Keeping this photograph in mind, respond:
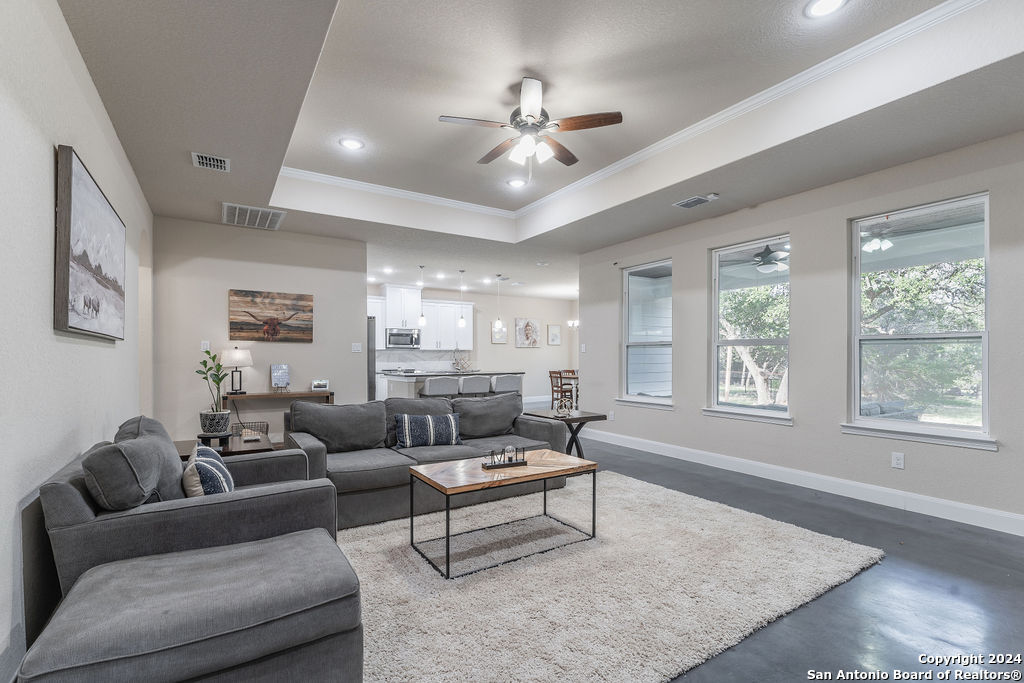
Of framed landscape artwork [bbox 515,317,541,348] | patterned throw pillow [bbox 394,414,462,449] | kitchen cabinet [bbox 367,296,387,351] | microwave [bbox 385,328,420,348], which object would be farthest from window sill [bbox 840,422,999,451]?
framed landscape artwork [bbox 515,317,541,348]

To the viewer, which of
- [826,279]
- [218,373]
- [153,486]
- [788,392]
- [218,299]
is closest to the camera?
[153,486]

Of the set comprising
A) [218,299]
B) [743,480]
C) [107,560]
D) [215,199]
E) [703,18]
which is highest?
[703,18]

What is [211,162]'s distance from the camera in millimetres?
3525

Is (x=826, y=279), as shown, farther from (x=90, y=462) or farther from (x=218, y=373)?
(x=218, y=373)

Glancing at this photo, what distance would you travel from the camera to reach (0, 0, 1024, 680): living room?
189 centimetres

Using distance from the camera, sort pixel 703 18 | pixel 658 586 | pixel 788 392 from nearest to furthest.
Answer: pixel 658 586 < pixel 703 18 < pixel 788 392

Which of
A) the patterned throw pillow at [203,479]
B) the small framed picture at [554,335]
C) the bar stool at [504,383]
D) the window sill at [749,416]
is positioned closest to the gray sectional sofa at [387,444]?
the patterned throw pillow at [203,479]

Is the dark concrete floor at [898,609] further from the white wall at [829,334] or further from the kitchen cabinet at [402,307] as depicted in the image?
the kitchen cabinet at [402,307]

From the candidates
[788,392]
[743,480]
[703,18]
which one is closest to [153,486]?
[703,18]

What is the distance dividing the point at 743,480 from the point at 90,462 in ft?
14.9

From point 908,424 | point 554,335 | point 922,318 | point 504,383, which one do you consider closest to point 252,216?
point 504,383

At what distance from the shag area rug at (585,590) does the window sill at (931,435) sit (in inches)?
50.6

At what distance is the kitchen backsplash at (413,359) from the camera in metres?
10.3

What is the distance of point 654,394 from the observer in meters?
5.93
